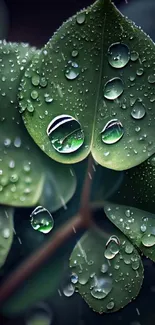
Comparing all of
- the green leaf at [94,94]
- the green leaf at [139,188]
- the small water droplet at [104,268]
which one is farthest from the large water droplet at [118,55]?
the small water droplet at [104,268]

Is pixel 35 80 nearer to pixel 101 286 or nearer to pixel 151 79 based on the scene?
pixel 151 79

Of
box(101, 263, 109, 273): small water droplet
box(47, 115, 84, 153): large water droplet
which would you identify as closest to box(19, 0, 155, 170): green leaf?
box(47, 115, 84, 153): large water droplet

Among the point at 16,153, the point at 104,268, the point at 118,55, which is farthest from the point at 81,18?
the point at 104,268

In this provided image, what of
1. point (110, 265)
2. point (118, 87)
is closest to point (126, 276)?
point (110, 265)

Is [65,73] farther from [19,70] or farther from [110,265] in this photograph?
[110,265]

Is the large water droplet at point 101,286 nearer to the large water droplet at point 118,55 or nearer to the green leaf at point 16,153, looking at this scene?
the green leaf at point 16,153

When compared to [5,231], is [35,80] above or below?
above

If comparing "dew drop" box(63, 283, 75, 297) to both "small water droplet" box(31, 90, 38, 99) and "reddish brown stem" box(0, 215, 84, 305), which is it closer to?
"reddish brown stem" box(0, 215, 84, 305)
